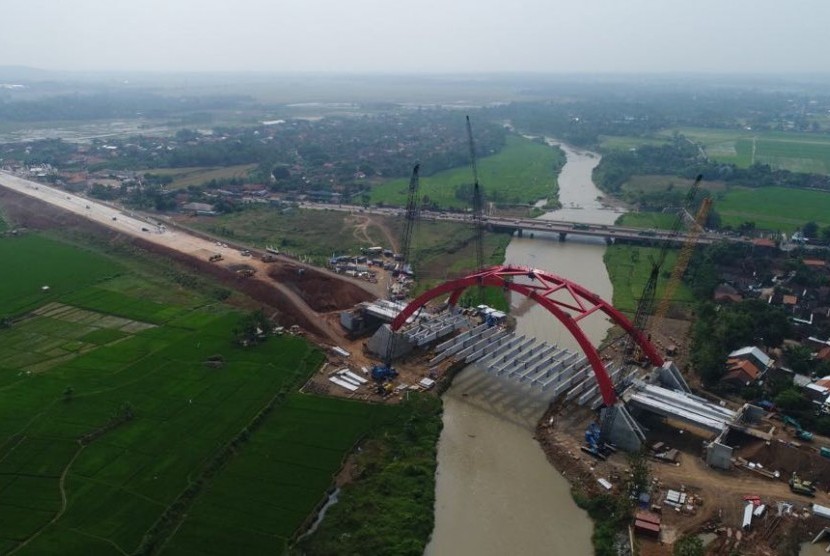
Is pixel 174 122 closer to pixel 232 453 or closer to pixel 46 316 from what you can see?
pixel 46 316

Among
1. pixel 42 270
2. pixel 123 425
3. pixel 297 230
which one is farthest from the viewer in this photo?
Result: pixel 297 230

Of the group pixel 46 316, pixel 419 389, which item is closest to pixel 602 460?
pixel 419 389

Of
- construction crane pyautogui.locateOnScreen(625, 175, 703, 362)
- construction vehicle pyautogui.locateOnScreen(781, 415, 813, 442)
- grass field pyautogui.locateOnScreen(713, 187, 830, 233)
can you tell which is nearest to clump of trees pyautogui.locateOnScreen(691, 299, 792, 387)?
construction crane pyautogui.locateOnScreen(625, 175, 703, 362)

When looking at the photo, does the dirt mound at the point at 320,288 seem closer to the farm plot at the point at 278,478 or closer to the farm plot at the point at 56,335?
the farm plot at the point at 56,335

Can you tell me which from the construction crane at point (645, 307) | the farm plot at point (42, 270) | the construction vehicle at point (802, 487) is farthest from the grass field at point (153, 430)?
the construction vehicle at point (802, 487)

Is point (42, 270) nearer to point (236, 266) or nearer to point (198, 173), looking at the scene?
point (236, 266)

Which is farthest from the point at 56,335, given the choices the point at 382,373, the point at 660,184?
the point at 660,184

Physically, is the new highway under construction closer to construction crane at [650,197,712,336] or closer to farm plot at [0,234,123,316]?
construction crane at [650,197,712,336]
